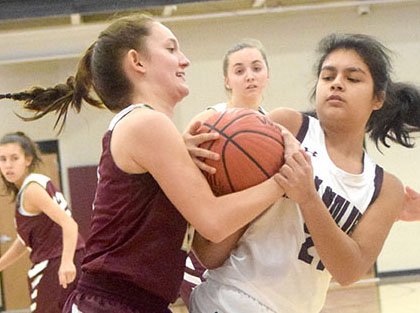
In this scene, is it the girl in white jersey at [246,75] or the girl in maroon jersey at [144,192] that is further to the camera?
the girl in white jersey at [246,75]

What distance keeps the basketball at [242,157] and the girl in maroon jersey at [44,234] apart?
2.38 meters

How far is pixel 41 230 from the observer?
4.74 m

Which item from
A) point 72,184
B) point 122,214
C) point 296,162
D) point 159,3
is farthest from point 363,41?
point 72,184

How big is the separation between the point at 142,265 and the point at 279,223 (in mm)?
422

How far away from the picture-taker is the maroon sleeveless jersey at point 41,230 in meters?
4.73

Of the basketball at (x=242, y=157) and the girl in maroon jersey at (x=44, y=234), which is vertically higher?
the basketball at (x=242, y=157)

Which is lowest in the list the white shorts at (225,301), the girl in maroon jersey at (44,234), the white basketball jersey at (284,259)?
the girl in maroon jersey at (44,234)

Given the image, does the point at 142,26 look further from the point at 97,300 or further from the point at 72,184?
the point at 72,184

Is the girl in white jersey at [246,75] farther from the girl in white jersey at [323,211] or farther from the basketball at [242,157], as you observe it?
the basketball at [242,157]

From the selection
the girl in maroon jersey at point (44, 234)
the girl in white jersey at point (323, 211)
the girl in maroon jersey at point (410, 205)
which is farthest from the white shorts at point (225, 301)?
the girl in maroon jersey at point (44, 234)

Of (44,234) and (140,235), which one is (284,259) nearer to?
(140,235)

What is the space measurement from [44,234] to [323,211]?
2804 millimetres

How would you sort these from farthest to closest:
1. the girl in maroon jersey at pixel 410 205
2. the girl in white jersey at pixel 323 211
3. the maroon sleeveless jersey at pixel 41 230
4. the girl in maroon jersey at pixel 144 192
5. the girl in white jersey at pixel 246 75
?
the maroon sleeveless jersey at pixel 41 230 → the girl in white jersey at pixel 246 75 → the girl in maroon jersey at pixel 410 205 → the girl in white jersey at pixel 323 211 → the girl in maroon jersey at pixel 144 192

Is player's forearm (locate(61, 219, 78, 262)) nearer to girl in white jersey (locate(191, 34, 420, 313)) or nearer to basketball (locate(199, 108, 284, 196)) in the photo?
girl in white jersey (locate(191, 34, 420, 313))
